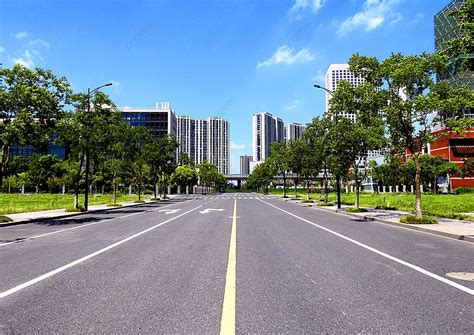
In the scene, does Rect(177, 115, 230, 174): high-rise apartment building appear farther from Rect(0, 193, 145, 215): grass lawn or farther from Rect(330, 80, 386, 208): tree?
Rect(330, 80, 386, 208): tree

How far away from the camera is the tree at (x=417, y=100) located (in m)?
17.4

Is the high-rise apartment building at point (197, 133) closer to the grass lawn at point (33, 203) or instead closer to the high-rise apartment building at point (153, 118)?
the high-rise apartment building at point (153, 118)

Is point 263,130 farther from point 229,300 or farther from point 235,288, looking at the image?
point 229,300

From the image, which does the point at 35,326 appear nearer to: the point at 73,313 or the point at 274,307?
the point at 73,313

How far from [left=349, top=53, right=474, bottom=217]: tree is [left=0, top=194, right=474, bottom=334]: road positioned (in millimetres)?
8630

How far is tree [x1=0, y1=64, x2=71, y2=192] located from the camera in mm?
18000

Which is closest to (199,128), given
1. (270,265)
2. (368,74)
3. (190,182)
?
(190,182)

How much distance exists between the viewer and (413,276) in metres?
7.05

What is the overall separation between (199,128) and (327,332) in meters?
194

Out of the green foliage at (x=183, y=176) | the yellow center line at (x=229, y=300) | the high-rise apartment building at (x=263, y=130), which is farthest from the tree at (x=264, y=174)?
the high-rise apartment building at (x=263, y=130)

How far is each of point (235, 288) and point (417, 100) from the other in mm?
15240

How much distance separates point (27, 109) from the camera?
61.6 ft

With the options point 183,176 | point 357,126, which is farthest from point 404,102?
point 183,176

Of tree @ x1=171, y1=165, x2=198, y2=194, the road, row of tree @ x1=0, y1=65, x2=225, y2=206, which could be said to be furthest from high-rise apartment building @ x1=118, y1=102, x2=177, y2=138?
the road
